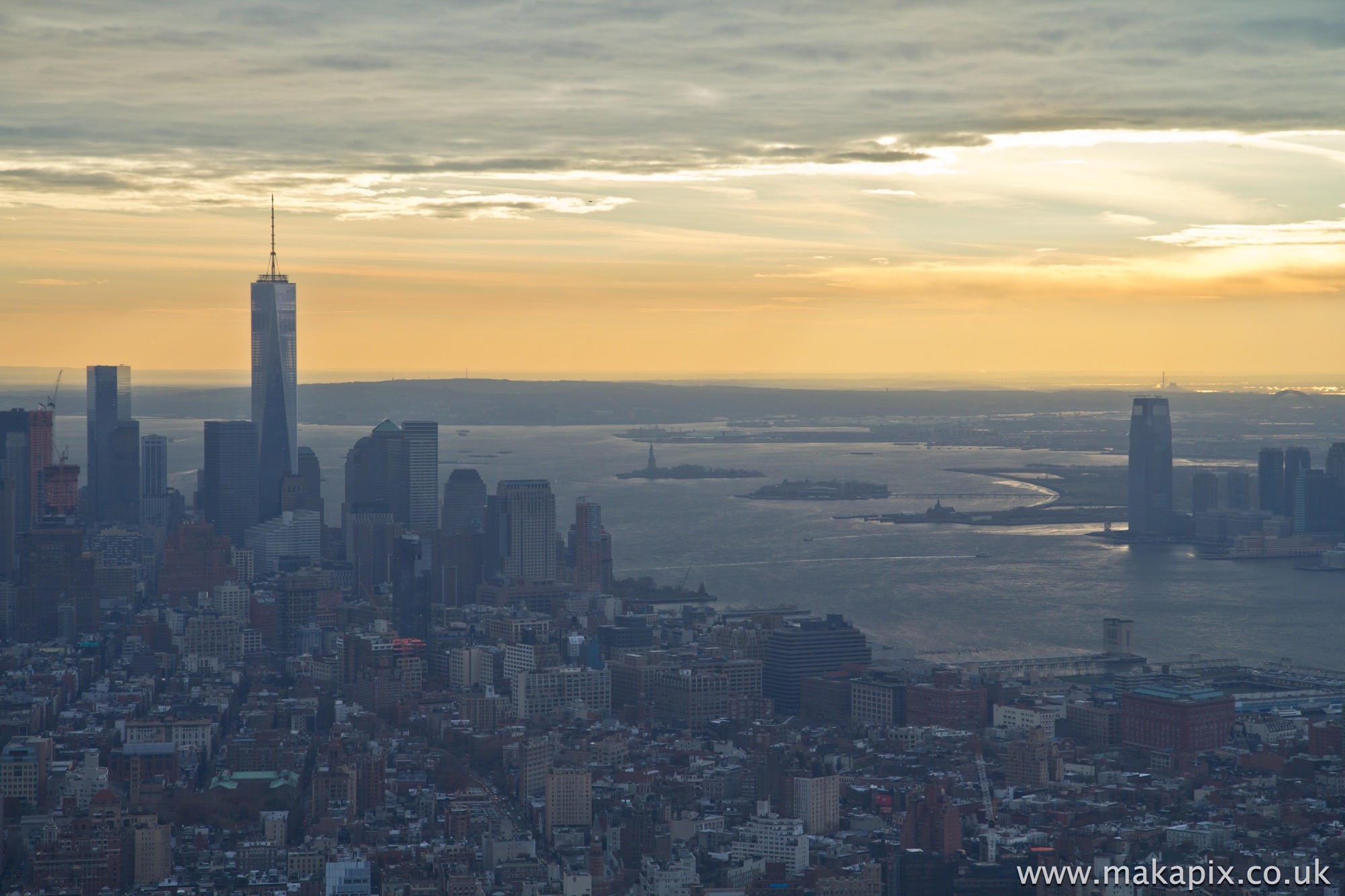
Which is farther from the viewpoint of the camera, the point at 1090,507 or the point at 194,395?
the point at 194,395

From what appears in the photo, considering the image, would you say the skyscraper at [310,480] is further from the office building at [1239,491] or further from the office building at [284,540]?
the office building at [1239,491]

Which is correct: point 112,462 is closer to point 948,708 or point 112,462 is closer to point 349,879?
point 948,708

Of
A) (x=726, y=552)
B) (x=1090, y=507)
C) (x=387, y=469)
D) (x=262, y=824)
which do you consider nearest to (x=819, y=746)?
(x=262, y=824)

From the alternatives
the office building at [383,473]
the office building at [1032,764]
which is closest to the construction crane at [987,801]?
the office building at [1032,764]

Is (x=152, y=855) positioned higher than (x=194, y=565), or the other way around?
(x=194, y=565)

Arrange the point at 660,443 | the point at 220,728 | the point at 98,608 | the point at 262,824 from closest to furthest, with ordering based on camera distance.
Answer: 1. the point at 262,824
2. the point at 220,728
3. the point at 98,608
4. the point at 660,443

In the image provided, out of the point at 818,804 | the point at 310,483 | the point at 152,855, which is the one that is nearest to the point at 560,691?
the point at 818,804

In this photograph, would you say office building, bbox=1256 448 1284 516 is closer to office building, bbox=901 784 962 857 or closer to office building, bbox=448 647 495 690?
office building, bbox=448 647 495 690

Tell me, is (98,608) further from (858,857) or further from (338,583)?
(858,857)
